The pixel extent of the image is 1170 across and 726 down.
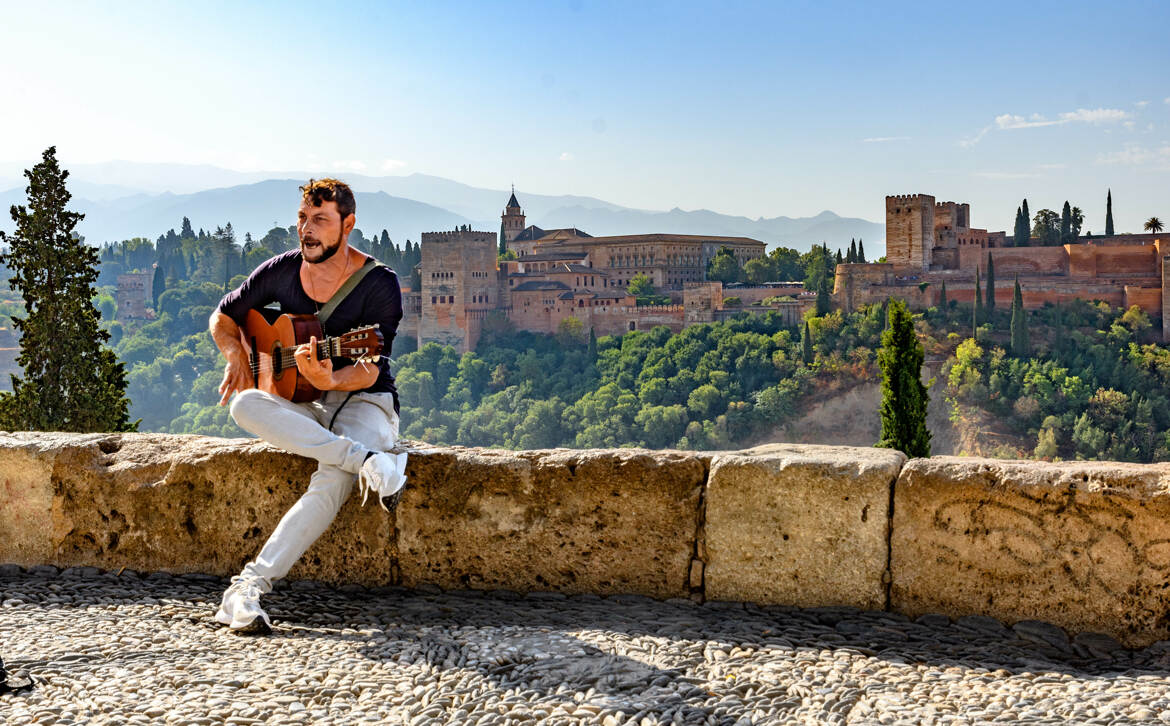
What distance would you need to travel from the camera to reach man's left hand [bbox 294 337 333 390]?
3.11 metres

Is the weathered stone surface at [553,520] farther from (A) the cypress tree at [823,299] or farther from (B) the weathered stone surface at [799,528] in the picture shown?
(A) the cypress tree at [823,299]

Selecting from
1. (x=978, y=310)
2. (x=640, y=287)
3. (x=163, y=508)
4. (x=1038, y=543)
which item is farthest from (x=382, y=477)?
(x=640, y=287)

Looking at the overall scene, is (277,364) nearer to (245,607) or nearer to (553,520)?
(245,607)

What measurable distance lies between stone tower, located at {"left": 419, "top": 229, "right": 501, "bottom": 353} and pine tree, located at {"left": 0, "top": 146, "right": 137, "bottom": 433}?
2191 inches

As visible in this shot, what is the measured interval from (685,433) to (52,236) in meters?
43.3

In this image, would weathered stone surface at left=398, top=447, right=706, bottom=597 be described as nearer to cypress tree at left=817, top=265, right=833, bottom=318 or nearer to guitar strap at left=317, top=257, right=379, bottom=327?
guitar strap at left=317, top=257, right=379, bottom=327

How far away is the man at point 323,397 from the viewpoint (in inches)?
117

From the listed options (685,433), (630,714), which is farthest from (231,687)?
(685,433)

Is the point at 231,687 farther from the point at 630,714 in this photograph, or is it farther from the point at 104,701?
the point at 630,714

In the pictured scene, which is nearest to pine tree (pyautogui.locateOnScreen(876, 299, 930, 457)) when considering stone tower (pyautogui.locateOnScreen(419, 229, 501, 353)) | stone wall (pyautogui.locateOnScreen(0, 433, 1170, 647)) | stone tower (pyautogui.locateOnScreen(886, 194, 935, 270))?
stone wall (pyautogui.locateOnScreen(0, 433, 1170, 647))

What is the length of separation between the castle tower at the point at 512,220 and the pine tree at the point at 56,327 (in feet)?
230

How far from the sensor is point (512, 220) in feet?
274

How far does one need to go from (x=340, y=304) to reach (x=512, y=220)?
80903 mm

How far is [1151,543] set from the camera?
8.57ft
